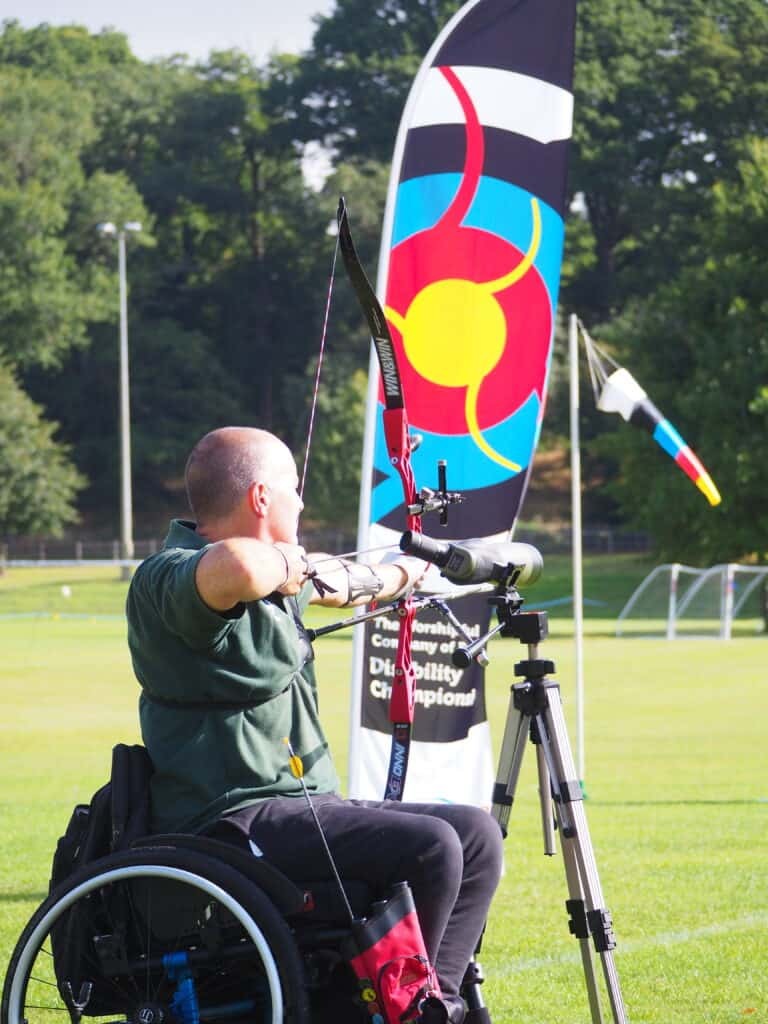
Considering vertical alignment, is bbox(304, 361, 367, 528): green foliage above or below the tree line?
below

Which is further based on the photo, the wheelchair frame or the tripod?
the tripod

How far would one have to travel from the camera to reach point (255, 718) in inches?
159

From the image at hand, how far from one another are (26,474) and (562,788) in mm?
59793

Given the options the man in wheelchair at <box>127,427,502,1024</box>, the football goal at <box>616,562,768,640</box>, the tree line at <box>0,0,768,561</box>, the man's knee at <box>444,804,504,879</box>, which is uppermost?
the tree line at <box>0,0,768,561</box>

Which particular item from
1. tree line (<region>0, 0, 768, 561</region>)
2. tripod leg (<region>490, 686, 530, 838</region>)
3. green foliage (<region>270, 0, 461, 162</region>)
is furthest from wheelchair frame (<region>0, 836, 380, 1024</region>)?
green foliage (<region>270, 0, 461, 162</region>)

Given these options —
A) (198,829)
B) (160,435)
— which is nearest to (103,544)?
(160,435)

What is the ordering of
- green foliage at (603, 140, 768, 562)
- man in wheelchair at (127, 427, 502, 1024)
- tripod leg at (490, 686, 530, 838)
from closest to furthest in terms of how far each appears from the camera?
man in wheelchair at (127, 427, 502, 1024) → tripod leg at (490, 686, 530, 838) → green foliage at (603, 140, 768, 562)

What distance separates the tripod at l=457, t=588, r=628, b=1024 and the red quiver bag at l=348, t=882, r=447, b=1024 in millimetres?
694

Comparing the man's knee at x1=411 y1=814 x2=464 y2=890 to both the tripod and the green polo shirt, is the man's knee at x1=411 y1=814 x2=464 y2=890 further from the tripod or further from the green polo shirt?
the tripod

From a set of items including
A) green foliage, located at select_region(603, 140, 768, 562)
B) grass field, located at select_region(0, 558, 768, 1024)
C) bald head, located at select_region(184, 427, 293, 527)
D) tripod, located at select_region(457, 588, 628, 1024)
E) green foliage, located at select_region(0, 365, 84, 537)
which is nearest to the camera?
bald head, located at select_region(184, 427, 293, 527)

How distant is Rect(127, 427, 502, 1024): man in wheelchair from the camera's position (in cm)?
389

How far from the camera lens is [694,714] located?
63.5 feet

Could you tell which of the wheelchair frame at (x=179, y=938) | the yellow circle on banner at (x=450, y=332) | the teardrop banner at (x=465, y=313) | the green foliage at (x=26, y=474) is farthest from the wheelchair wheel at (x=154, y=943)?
the green foliage at (x=26, y=474)

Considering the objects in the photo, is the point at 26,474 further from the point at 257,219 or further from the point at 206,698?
the point at 206,698
